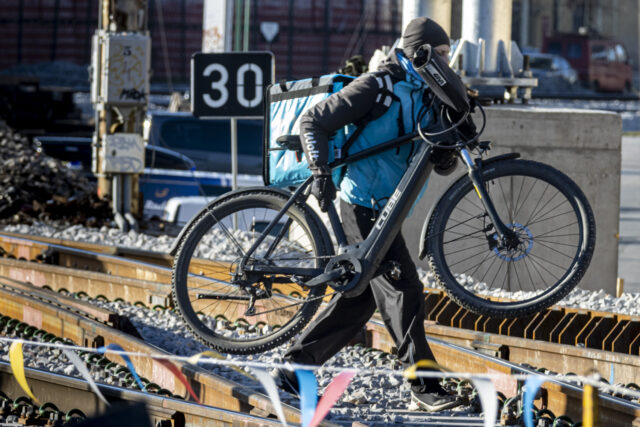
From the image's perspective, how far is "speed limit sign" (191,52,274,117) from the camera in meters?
10.5

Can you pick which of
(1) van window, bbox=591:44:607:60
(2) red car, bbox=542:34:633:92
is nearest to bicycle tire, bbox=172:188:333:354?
(2) red car, bbox=542:34:633:92

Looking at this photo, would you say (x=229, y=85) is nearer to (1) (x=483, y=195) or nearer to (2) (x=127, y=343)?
(2) (x=127, y=343)

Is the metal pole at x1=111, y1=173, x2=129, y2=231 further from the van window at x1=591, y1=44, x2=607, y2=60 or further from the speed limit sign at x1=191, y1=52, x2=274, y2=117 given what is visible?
the van window at x1=591, y1=44, x2=607, y2=60

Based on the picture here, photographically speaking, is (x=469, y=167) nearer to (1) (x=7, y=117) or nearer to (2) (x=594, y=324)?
(2) (x=594, y=324)

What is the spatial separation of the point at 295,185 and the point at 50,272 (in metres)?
4.06

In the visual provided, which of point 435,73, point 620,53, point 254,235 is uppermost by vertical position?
point 620,53

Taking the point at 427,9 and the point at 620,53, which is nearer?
the point at 427,9

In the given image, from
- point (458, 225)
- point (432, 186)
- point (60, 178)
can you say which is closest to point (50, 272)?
point (432, 186)

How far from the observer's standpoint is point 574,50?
148 ft

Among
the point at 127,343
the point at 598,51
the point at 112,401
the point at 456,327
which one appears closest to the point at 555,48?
the point at 598,51

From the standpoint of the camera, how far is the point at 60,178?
50.2ft

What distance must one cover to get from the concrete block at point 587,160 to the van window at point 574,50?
36156mm

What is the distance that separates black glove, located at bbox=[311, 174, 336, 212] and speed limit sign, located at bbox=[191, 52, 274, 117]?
207 inches

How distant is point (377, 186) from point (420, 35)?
0.76m
